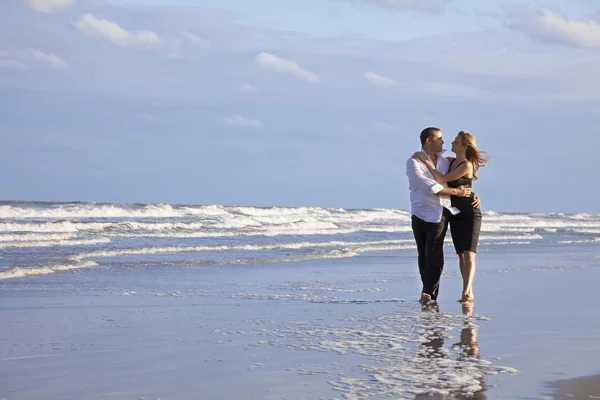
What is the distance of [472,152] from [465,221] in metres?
0.74

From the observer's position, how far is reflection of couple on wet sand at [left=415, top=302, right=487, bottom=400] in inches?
165

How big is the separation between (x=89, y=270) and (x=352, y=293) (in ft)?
14.5

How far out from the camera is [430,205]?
8086 mm

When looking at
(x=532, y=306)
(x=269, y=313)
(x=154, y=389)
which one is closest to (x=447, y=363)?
(x=154, y=389)

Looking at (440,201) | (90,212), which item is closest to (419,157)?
(440,201)

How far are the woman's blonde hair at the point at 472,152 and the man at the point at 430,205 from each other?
231 mm

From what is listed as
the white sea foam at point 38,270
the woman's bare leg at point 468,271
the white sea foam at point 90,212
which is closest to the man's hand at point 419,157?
the woman's bare leg at point 468,271

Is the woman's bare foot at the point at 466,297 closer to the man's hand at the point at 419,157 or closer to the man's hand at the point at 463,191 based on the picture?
the man's hand at the point at 463,191

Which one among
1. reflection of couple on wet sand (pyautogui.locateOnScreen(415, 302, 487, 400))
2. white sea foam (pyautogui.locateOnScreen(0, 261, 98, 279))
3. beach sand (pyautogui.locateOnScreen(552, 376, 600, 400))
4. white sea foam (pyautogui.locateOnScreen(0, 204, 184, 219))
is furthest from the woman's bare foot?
white sea foam (pyautogui.locateOnScreen(0, 204, 184, 219))

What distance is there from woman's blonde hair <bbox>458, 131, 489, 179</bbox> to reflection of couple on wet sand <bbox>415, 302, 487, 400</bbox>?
1569mm

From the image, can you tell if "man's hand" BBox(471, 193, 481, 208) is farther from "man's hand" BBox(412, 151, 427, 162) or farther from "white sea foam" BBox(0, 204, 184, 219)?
"white sea foam" BBox(0, 204, 184, 219)

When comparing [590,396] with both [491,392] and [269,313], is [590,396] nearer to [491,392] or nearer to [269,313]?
[491,392]

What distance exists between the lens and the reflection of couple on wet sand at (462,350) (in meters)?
4.20

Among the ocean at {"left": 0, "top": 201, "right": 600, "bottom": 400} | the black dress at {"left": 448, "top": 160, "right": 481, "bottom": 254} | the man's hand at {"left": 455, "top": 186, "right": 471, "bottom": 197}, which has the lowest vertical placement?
the ocean at {"left": 0, "top": 201, "right": 600, "bottom": 400}
